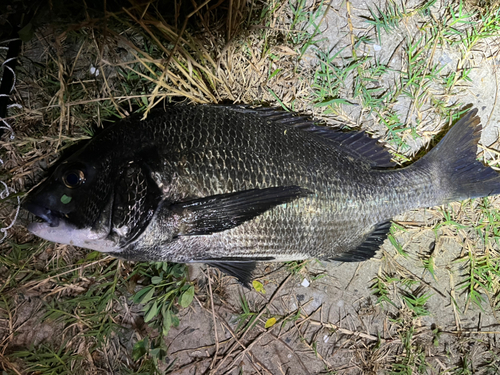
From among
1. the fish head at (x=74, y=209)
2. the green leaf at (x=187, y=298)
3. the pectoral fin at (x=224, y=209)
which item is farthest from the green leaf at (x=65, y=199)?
the green leaf at (x=187, y=298)

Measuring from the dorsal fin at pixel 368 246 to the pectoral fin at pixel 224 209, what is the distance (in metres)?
0.75

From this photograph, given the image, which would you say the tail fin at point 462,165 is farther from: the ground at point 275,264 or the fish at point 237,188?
the ground at point 275,264

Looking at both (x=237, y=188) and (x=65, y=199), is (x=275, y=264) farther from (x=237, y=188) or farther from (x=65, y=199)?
(x=65, y=199)

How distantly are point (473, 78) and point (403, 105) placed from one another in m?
0.65

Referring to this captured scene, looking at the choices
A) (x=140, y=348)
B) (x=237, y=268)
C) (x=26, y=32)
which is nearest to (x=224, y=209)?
(x=237, y=268)

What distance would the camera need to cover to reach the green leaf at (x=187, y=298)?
2.31 m

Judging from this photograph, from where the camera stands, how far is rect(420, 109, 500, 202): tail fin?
7.43ft

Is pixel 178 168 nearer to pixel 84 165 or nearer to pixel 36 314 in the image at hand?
pixel 84 165

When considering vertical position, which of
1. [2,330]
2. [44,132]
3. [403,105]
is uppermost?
[403,105]

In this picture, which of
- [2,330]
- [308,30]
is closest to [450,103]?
[308,30]

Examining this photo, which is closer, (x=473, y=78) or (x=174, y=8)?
(x=174, y=8)

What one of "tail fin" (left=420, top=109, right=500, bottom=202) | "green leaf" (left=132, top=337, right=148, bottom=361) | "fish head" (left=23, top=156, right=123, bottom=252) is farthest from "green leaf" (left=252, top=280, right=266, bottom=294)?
"tail fin" (left=420, top=109, right=500, bottom=202)

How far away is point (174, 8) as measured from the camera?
6.91ft

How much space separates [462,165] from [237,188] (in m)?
1.80
